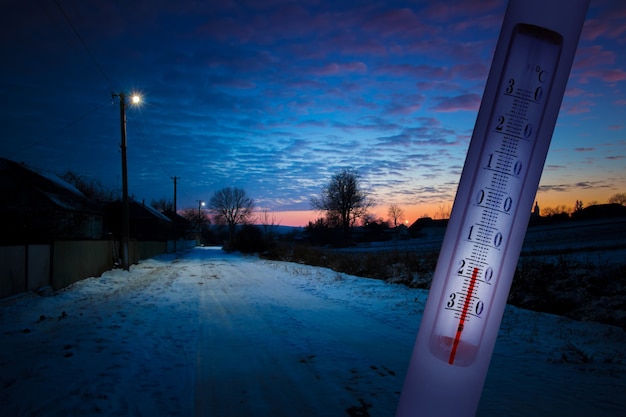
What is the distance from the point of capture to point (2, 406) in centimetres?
395

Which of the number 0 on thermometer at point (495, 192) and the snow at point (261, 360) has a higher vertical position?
the number 0 on thermometer at point (495, 192)

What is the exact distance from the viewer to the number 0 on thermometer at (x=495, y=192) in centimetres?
132

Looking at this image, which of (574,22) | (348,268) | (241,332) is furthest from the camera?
(348,268)

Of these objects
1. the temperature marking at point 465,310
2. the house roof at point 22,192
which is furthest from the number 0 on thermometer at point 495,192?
the house roof at point 22,192

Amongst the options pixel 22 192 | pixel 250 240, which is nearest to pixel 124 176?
pixel 22 192

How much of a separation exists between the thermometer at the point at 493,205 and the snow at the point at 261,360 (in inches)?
115

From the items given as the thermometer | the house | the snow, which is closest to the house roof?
the house

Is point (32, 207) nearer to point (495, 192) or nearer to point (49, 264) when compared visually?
point (49, 264)

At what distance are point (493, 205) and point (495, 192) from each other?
0.05 metres

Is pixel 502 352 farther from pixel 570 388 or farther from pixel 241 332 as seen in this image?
pixel 241 332

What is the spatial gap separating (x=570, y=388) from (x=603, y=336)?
3072mm

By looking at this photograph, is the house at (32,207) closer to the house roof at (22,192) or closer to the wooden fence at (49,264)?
the house roof at (22,192)

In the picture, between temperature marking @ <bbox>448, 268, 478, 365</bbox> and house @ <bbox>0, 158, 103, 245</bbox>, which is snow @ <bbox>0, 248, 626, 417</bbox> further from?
house @ <bbox>0, 158, 103, 245</bbox>

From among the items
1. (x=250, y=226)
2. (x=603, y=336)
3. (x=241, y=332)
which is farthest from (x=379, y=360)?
(x=250, y=226)
